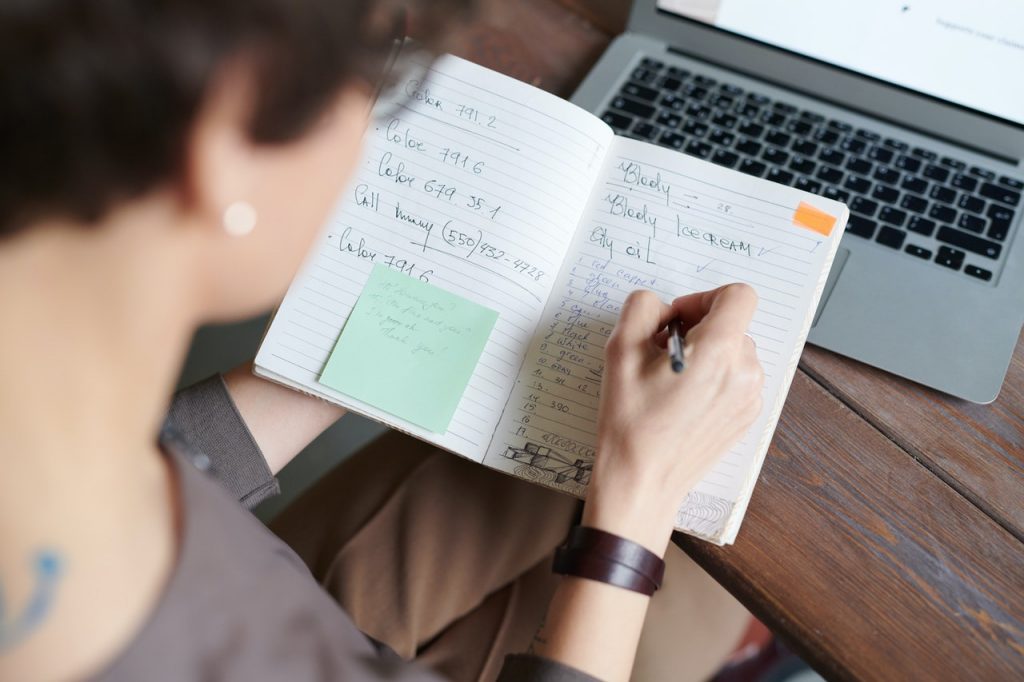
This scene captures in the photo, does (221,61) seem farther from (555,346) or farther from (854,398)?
(854,398)

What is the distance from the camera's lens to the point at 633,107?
2.62 feet

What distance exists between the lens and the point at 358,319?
Result: 2.10 feet

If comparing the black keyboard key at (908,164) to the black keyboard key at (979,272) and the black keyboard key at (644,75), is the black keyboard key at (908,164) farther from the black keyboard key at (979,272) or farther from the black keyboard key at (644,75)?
the black keyboard key at (644,75)

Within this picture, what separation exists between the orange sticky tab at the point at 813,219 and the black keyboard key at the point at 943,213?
16 centimetres

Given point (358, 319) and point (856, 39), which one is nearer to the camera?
point (358, 319)

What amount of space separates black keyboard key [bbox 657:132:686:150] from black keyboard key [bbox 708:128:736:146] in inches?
1.1

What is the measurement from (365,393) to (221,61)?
38cm

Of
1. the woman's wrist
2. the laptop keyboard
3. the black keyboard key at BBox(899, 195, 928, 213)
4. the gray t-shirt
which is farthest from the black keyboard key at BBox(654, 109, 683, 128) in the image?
the gray t-shirt

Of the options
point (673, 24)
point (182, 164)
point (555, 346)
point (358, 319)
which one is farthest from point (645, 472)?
point (673, 24)

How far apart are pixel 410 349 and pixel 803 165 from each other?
40cm

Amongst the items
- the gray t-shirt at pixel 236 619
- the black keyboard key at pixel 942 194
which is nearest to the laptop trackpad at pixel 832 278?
the black keyboard key at pixel 942 194

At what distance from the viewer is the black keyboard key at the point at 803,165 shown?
76 cm

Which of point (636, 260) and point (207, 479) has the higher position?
point (636, 260)

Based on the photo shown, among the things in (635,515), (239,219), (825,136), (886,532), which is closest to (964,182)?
(825,136)
